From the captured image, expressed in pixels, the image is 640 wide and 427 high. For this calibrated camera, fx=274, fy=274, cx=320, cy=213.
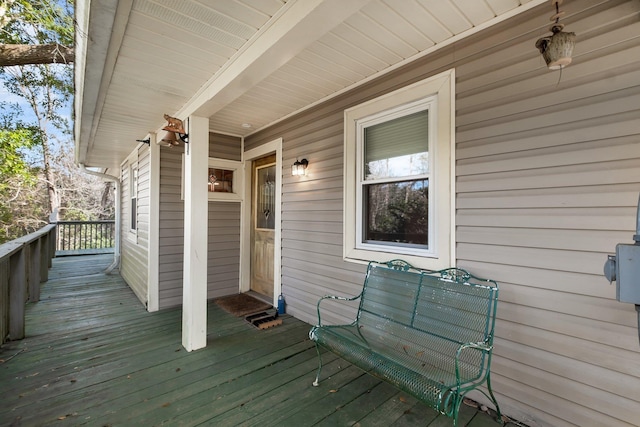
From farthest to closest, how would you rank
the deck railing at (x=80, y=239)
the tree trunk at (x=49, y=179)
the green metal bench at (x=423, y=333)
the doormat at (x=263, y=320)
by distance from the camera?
the tree trunk at (x=49, y=179) → the deck railing at (x=80, y=239) → the doormat at (x=263, y=320) → the green metal bench at (x=423, y=333)

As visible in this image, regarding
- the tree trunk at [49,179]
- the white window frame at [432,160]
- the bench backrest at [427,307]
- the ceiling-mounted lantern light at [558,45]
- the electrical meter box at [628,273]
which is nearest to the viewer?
the electrical meter box at [628,273]

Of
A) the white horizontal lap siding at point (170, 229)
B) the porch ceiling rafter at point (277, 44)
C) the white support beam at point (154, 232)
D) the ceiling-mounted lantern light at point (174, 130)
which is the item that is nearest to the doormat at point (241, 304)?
the white horizontal lap siding at point (170, 229)

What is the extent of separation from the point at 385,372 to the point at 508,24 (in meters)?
2.45

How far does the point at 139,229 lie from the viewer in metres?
4.57

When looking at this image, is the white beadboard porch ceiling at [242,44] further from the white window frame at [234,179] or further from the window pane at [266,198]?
the window pane at [266,198]

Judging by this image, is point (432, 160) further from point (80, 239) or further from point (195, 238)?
point (80, 239)

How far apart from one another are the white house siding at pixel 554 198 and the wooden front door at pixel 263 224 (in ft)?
9.10

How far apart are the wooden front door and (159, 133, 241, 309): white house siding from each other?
28 centimetres

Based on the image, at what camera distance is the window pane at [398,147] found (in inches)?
94.0

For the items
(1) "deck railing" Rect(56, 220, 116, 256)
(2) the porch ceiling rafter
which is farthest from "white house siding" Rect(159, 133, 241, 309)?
(1) "deck railing" Rect(56, 220, 116, 256)

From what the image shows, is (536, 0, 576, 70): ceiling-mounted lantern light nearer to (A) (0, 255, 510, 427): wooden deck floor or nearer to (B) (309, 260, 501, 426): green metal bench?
(B) (309, 260, 501, 426): green metal bench

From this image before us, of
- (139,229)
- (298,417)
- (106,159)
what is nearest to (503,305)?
(298,417)

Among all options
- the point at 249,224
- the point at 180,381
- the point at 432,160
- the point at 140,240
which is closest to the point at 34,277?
the point at 140,240

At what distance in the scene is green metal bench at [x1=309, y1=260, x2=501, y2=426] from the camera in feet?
5.41
